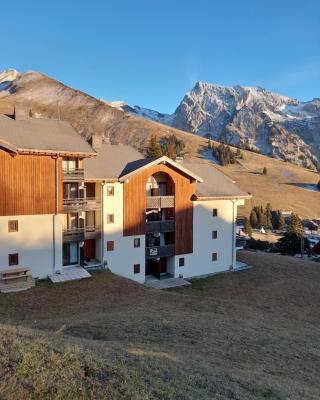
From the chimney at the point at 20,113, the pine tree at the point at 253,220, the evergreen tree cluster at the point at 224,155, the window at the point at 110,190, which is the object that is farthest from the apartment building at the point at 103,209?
the evergreen tree cluster at the point at 224,155

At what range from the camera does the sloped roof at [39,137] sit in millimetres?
26594

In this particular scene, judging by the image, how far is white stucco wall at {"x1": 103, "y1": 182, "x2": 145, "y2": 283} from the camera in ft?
104

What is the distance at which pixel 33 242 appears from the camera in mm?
27297

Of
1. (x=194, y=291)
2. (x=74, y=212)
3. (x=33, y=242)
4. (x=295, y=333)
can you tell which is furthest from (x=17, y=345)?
(x=194, y=291)

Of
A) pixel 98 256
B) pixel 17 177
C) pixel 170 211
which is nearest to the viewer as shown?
pixel 17 177

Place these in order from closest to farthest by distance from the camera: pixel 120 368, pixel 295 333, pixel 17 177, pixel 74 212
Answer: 1. pixel 120 368
2. pixel 295 333
3. pixel 17 177
4. pixel 74 212

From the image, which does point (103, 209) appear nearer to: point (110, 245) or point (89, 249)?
point (110, 245)

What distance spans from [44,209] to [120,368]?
20785mm

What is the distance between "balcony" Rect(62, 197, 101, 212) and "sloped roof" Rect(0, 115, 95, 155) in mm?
4297

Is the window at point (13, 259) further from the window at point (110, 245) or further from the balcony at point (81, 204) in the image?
the window at point (110, 245)

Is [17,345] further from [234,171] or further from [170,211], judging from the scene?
[234,171]

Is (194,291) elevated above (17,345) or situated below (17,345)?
below

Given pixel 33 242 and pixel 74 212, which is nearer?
pixel 33 242

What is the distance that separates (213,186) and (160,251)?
34.5 feet
